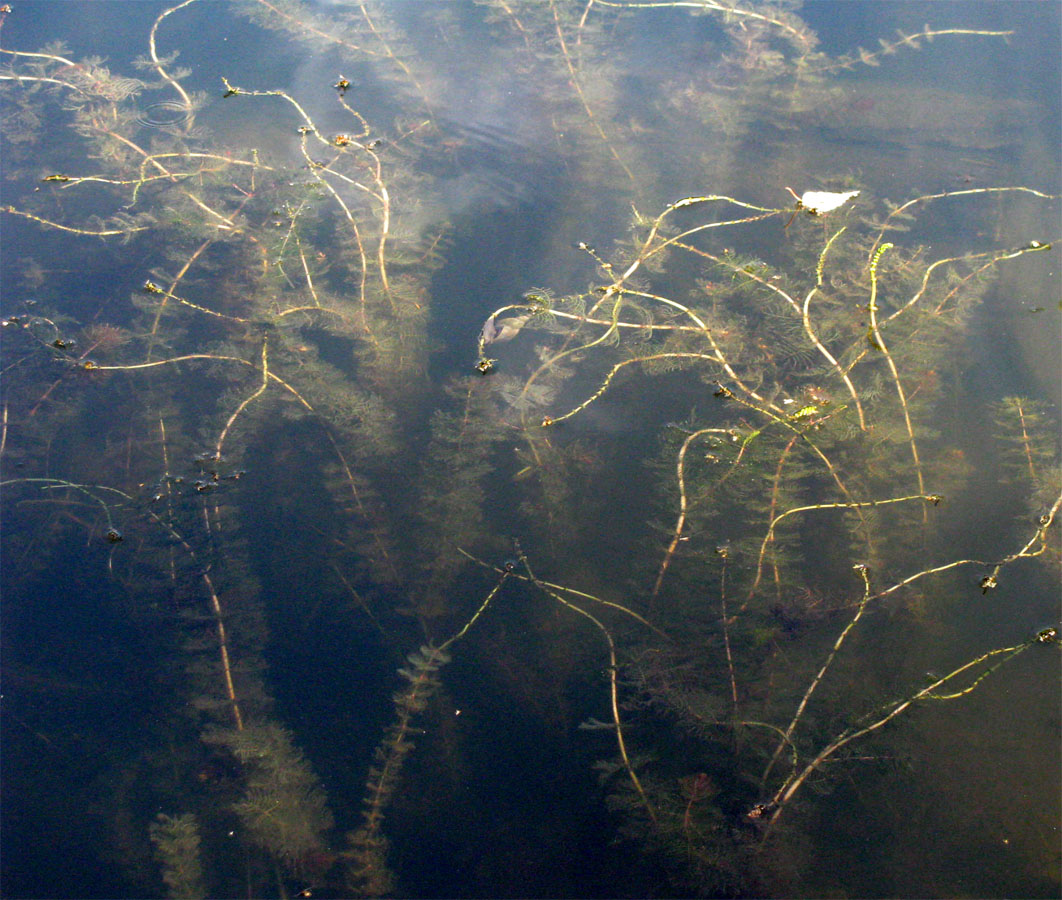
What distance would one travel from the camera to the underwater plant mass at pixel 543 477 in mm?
2695

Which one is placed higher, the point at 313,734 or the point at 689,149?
the point at 689,149

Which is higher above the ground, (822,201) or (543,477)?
(822,201)

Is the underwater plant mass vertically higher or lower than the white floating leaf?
lower

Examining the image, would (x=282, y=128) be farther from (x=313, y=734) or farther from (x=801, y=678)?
(x=801, y=678)

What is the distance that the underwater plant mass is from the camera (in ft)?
8.84

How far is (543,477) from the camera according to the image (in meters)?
3.22

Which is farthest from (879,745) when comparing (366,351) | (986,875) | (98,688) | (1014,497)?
(98,688)

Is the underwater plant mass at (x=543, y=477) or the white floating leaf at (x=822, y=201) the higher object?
the white floating leaf at (x=822, y=201)

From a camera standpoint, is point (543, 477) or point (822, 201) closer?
point (543, 477)

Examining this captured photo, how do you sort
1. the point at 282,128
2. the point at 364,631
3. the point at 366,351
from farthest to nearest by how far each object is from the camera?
the point at 282,128
the point at 366,351
the point at 364,631

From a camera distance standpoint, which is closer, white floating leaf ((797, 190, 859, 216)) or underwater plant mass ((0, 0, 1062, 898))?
underwater plant mass ((0, 0, 1062, 898))

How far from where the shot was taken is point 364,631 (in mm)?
3027

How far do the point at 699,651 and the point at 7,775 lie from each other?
10.1 ft

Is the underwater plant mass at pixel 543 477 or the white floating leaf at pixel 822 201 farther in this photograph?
the white floating leaf at pixel 822 201
